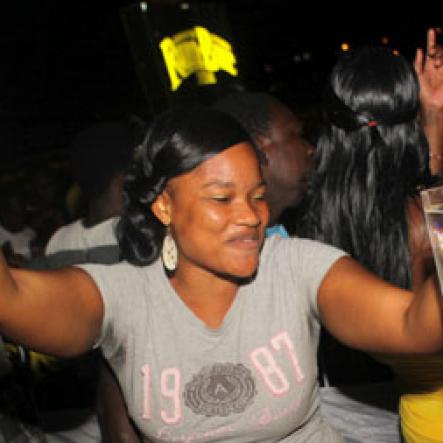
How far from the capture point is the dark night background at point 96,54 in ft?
42.4

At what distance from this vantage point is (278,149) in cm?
256

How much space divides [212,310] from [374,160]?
26.5 inches

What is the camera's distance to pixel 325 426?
69.3 inches

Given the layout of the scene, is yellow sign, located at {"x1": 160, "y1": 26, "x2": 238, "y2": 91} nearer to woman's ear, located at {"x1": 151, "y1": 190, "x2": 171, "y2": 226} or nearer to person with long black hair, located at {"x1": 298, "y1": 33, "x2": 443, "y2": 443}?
person with long black hair, located at {"x1": 298, "y1": 33, "x2": 443, "y2": 443}

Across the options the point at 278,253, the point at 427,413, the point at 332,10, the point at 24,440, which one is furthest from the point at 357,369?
the point at 332,10

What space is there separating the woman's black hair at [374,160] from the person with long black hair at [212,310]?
0.33 meters

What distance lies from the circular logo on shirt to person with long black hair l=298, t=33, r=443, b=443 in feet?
1.49

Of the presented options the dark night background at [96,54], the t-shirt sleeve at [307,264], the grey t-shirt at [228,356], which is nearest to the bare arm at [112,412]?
the grey t-shirt at [228,356]

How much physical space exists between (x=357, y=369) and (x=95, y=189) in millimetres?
1340

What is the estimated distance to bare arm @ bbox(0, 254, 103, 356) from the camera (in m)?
1.45

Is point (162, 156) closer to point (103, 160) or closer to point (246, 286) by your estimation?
point (246, 286)

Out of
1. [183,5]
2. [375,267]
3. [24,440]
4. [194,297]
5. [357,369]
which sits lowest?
[357,369]

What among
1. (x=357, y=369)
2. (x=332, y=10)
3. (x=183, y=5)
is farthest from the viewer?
(x=332, y=10)

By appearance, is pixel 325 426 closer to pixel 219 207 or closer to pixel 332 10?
pixel 219 207
